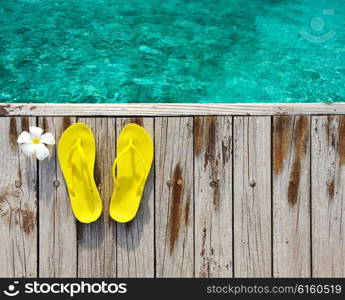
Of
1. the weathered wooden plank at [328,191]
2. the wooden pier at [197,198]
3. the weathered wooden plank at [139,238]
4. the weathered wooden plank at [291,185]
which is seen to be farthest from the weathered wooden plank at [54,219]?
the weathered wooden plank at [328,191]

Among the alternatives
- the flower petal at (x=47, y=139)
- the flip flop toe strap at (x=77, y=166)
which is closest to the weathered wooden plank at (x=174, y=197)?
the flip flop toe strap at (x=77, y=166)

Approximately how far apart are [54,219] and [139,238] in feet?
1.24

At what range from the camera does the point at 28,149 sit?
152cm

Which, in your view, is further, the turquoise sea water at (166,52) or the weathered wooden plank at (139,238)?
the turquoise sea water at (166,52)

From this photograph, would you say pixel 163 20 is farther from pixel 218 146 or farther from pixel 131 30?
pixel 218 146

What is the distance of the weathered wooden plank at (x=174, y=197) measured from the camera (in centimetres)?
160

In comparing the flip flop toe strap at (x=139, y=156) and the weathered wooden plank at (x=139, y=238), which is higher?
the flip flop toe strap at (x=139, y=156)

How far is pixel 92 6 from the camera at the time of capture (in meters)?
2.43

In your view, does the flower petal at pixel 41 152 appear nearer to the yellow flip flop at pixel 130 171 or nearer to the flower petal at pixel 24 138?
the flower petal at pixel 24 138

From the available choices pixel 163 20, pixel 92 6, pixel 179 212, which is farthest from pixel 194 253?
pixel 92 6

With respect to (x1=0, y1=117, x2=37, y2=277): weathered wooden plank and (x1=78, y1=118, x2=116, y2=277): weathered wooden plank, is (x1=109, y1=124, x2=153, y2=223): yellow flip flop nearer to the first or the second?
(x1=78, y1=118, x2=116, y2=277): weathered wooden plank

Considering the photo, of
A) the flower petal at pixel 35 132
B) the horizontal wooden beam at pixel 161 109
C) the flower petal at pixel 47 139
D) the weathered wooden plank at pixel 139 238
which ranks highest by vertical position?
the horizontal wooden beam at pixel 161 109

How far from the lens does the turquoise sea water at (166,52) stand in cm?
222

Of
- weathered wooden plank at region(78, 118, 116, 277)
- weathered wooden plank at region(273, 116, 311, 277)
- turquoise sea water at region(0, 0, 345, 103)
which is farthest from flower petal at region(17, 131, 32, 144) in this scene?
weathered wooden plank at region(273, 116, 311, 277)
